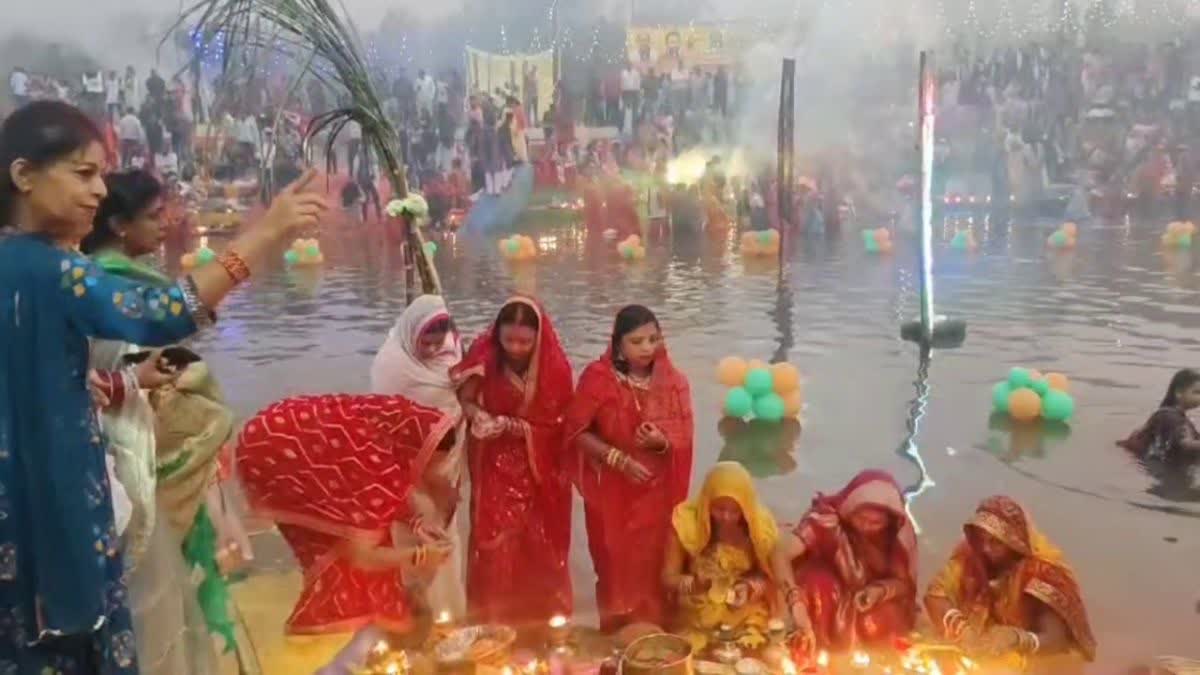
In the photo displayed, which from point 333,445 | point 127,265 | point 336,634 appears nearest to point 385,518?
point 333,445

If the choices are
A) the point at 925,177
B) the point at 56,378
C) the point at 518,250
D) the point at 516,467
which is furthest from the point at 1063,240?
the point at 56,378

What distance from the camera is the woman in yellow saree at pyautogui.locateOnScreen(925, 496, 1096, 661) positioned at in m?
2.67

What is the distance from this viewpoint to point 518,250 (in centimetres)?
1248

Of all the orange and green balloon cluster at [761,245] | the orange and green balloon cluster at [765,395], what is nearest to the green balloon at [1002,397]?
the orange and green balloon cluster at [765,395]

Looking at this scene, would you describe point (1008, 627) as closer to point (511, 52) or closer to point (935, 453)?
point (935, 453)

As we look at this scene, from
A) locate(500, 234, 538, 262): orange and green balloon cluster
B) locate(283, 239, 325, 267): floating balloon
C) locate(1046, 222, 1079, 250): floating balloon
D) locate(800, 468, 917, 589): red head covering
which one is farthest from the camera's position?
locate(1046, 222, 1079, 250): floating balloon

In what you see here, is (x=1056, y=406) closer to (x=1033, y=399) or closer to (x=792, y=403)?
(x=1033, y=399)

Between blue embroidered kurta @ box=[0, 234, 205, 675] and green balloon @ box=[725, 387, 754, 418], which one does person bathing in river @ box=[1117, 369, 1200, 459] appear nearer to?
green balloon @ box=[725, 387, 754, 418]

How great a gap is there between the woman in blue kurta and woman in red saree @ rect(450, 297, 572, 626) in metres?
1.49

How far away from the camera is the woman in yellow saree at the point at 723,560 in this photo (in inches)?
114

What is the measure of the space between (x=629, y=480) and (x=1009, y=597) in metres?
1.08

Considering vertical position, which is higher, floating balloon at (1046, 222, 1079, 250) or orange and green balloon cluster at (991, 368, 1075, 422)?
floating balloon at (1046, 222, 1079, 250)

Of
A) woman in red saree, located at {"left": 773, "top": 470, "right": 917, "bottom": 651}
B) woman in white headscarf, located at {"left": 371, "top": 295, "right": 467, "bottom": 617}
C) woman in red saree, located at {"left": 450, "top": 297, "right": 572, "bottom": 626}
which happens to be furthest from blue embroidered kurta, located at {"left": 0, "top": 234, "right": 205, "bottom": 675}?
woman in red saree, located at {"left": 773, "top": 470, "right": 917, "bottom": 651}

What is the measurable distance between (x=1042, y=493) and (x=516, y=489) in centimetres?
267
